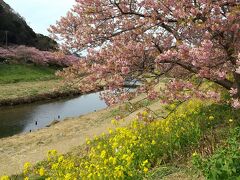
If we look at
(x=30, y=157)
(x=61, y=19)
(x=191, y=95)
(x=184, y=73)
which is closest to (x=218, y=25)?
(x=191, y=95)

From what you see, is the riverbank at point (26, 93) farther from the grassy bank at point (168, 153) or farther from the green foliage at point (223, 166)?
the green foliage at point (223, 166)

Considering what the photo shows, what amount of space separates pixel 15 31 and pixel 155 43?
65524mm

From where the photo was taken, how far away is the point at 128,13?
37.8 ft

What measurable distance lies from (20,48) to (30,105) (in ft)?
102

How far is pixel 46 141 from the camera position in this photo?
20047mm

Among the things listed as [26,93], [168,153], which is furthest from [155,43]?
[26,93]

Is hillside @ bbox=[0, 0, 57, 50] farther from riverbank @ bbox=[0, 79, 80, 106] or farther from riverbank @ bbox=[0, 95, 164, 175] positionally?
riverbank @ bbox=[0, 95, 164, 175]

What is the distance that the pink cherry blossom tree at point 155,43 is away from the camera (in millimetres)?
9844

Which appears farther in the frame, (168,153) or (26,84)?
(26,84)

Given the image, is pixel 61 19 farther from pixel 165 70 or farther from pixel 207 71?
pixel 207 71

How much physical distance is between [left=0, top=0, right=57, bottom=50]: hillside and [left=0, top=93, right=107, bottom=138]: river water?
27.9m

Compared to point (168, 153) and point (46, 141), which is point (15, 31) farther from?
point (168, 153)

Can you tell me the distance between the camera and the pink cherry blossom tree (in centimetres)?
984

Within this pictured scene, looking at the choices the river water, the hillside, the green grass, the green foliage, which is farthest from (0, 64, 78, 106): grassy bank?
the green foliage
